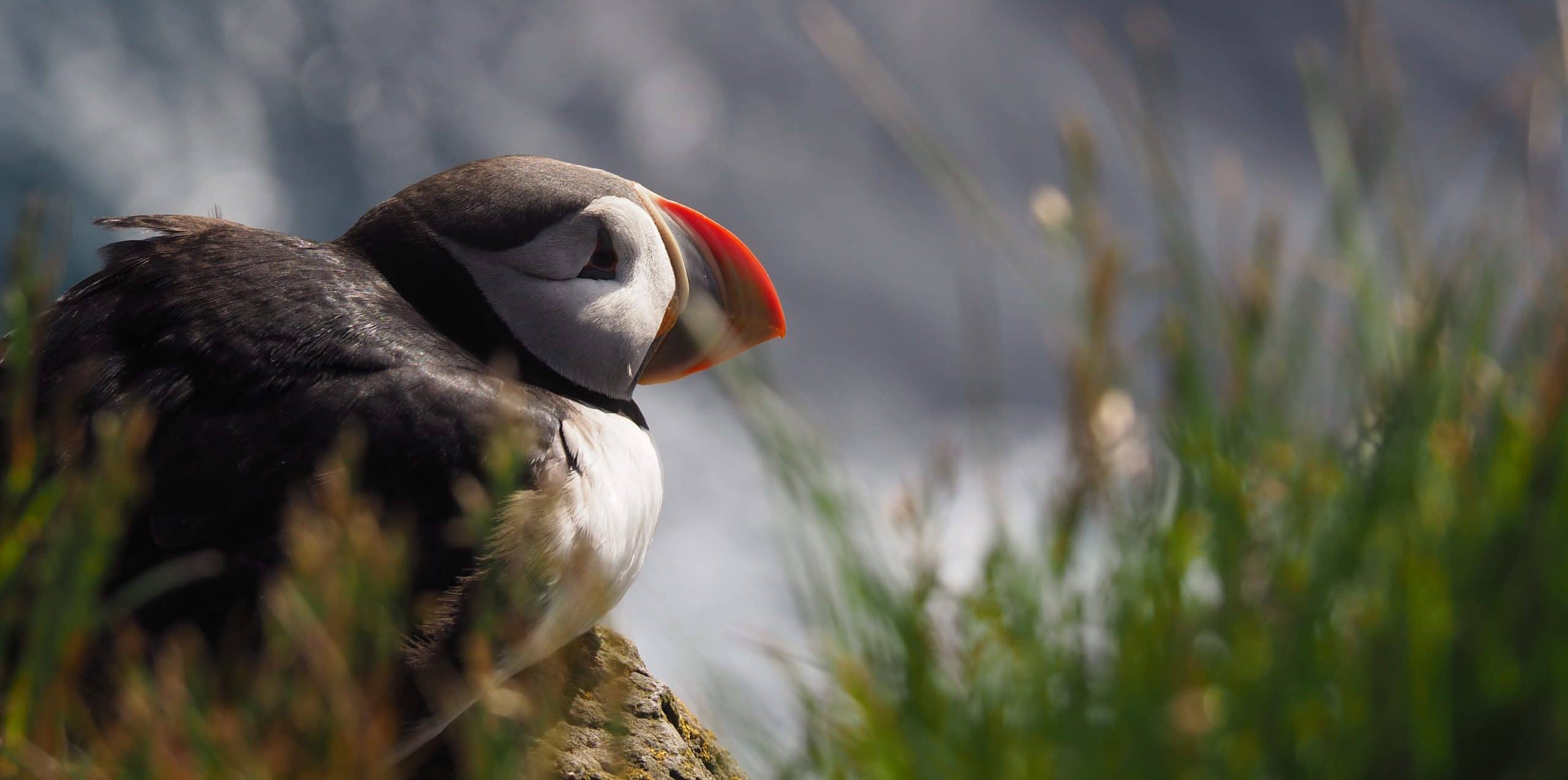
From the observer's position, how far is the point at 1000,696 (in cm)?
124

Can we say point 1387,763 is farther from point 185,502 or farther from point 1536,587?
point 185,502

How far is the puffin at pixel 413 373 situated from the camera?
91.4 inches

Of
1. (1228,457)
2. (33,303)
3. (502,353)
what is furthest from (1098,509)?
(502,353)

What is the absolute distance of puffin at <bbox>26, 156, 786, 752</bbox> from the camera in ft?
7.61

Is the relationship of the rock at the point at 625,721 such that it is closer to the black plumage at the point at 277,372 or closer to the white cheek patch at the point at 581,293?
the black plumage at the point at 277,372

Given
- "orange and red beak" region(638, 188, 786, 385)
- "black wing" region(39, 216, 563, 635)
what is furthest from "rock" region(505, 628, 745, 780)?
"orange and red beak" region(638, 188, 786, 385)

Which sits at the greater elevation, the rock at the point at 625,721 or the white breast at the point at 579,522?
the white breast at the point at 579,522

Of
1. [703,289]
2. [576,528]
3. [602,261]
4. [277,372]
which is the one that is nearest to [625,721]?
[576,528]

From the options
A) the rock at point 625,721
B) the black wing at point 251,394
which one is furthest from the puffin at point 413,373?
the rock at point 625,721

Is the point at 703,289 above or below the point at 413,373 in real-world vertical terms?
below

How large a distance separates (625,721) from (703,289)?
4.66 feet

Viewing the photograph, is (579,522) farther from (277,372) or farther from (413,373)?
(277,372)

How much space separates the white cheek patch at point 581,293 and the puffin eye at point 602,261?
2 cm

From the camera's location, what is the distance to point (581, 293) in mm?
3102
